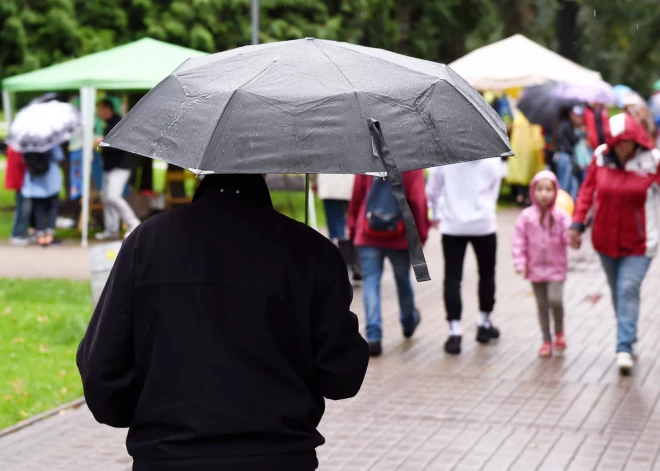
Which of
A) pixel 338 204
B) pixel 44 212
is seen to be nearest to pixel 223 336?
pixel 338 204

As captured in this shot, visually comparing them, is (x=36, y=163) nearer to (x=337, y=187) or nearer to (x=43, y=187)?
(x=43, y=187)

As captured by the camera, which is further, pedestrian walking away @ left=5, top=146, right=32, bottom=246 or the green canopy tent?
pedestrian walking away @ left=5, top=146, right=32, bottom=246

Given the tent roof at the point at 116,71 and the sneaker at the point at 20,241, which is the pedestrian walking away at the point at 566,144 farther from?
the sneaker at the point at 20,241

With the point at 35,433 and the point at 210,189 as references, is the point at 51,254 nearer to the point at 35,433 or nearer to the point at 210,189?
the point at 35,433

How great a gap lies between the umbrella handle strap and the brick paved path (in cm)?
327

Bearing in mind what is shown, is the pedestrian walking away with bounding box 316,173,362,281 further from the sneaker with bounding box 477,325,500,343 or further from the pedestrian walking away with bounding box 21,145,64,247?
the pedestrian walking away with bounding box 21,145,64,247

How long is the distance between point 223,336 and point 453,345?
623cm

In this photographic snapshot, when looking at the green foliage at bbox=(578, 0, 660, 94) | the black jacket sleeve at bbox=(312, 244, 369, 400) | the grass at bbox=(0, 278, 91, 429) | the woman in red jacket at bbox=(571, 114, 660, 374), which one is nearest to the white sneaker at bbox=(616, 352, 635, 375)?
the woman in red jacket at bbox=(571, 114, 660, 374)

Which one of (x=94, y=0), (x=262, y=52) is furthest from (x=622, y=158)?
(x=94, y=0)

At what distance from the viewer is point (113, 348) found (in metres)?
3.08

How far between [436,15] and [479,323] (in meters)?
23.4

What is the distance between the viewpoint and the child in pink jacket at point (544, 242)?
8883mm

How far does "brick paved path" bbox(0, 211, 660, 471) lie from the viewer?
6297mm

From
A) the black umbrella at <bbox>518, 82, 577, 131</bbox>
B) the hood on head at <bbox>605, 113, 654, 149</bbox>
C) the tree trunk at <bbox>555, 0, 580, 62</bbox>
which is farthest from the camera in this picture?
the tree trunk at <bbox>555, 0, 580, 62</bbox>
